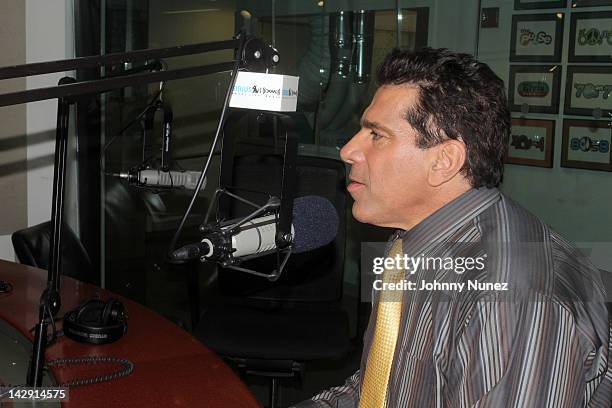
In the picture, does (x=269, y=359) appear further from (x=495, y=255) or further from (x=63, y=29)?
(x=63, y=29)

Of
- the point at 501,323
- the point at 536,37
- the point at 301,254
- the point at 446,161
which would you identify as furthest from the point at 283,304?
the point at 501,323

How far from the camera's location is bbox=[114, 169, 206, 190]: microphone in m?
1.76

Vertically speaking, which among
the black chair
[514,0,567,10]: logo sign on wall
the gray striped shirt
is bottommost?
the black chair

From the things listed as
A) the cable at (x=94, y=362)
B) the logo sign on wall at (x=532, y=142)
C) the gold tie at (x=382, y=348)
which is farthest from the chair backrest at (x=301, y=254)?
the gold tie at (x=382, y=348)

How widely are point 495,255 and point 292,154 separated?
14.4 inches

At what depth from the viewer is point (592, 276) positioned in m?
1.33

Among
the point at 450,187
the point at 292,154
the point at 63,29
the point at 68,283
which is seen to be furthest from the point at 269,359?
the point at 63,29

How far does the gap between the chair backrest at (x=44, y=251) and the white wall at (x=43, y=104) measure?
4.07 feet

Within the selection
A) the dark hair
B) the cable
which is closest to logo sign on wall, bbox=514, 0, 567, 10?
the dark hair

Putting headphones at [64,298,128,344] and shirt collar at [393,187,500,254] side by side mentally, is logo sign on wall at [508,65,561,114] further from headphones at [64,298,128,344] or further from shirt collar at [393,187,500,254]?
A: headphones at [64,298,128,344]

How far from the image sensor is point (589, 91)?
2.76 m

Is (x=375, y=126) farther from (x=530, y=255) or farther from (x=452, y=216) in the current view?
(x=530, y=255)

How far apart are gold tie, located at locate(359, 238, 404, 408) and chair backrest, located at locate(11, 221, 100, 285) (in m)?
1.55

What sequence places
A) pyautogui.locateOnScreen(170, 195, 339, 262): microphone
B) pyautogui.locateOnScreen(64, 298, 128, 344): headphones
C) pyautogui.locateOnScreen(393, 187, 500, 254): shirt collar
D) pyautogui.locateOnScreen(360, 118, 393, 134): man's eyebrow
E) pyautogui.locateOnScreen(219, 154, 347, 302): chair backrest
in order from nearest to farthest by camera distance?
1. pyautogui.locateOnScreen(170, 195, 339, 262): microphone
2. pyautogui.locateOnScreen(393, 187, 500, 254): shirt collar
3. pyautogui.locateOnScreen(360, 118, 393, 134): man's eyebrow
4. pyautogui.locateOnScreen(64, 298, 128, 344): headphones
5. pyautogui.locateOnScreen(219, 154, 347, 302): chair backrest
